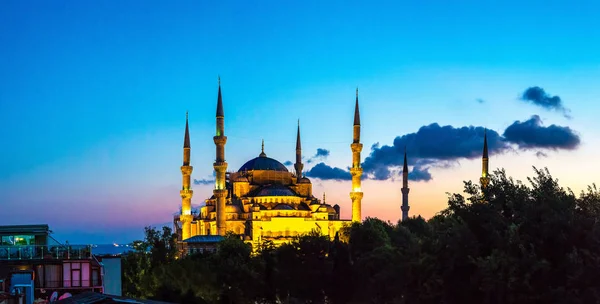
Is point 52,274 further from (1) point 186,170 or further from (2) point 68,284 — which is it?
(1) point 186,170

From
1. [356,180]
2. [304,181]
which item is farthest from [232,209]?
[356,180]

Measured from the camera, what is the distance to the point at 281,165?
108 metres

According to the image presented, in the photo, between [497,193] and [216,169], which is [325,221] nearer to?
[216,169]

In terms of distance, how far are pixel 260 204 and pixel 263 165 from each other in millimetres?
10879

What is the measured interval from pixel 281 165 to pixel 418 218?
49.0 metres

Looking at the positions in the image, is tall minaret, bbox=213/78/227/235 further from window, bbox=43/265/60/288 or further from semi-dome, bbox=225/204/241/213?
window, bbox=43/265/60/288

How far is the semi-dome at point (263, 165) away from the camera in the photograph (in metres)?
106

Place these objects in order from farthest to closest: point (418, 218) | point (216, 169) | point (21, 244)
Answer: point (216, 169), point (418, 218), point (21, 244)

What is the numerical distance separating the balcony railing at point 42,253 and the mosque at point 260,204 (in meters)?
36.1

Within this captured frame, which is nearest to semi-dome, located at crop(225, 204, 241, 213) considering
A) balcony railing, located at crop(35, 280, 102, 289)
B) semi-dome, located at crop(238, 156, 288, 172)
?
semi-dome, located at crop(238, 156, 288, 172)

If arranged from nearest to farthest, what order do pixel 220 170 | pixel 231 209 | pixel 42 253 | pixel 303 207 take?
pixel 42 253 → pixel 220 170 → pixel 231 209 → pixel 303 207

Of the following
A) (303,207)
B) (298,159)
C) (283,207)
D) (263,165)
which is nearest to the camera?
(283,207)

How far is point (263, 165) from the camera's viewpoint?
106 meters

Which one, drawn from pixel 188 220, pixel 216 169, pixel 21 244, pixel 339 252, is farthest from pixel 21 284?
pixel 188 220
